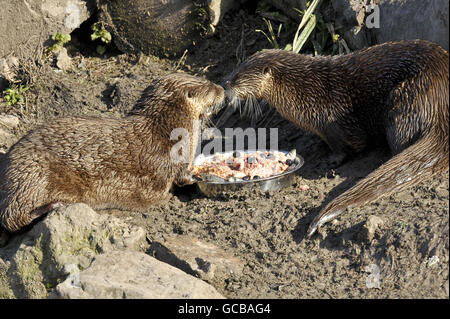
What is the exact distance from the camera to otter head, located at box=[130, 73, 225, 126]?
443 cm

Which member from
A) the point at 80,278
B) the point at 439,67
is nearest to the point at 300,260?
the point at 80,278

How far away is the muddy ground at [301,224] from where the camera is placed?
325 centimetres

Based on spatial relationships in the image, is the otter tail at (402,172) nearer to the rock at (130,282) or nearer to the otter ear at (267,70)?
the rock at (130,282)

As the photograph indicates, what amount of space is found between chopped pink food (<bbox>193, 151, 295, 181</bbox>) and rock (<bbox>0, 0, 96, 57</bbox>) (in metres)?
2.29

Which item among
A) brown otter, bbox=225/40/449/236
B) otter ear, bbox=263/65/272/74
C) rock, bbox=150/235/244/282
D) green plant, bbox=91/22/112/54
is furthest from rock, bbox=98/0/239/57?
rock, bbox=150/235/244/282

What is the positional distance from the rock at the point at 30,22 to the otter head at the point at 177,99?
198 cm

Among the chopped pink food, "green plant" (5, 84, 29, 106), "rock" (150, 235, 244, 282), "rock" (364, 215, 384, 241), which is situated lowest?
"rock" (150, 235, 244, 282)

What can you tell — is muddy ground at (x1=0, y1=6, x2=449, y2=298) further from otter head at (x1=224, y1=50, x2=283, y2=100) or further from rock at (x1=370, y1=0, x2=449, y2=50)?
rock at (x1=370, y1=0, x2=449, y2=50)

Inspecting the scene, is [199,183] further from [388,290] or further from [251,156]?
[388,290]

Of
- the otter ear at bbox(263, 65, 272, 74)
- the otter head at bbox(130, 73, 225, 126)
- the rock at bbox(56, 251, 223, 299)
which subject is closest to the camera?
the rock at bbox(56, 251, 223, 299)

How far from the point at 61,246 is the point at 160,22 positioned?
10.1 ft

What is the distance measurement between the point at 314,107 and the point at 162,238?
5.01ft

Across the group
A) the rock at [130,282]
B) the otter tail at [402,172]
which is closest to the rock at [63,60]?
the rock at [130,282]

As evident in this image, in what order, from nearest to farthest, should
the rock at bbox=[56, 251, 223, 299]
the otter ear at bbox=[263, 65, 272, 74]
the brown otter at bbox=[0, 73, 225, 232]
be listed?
the rock at bbox=[56, 251, 223, 299] → the brown otter at bbox=[0, 73, 225, 232] → the otter ear at bbox=[263, 65, 272, 74]
